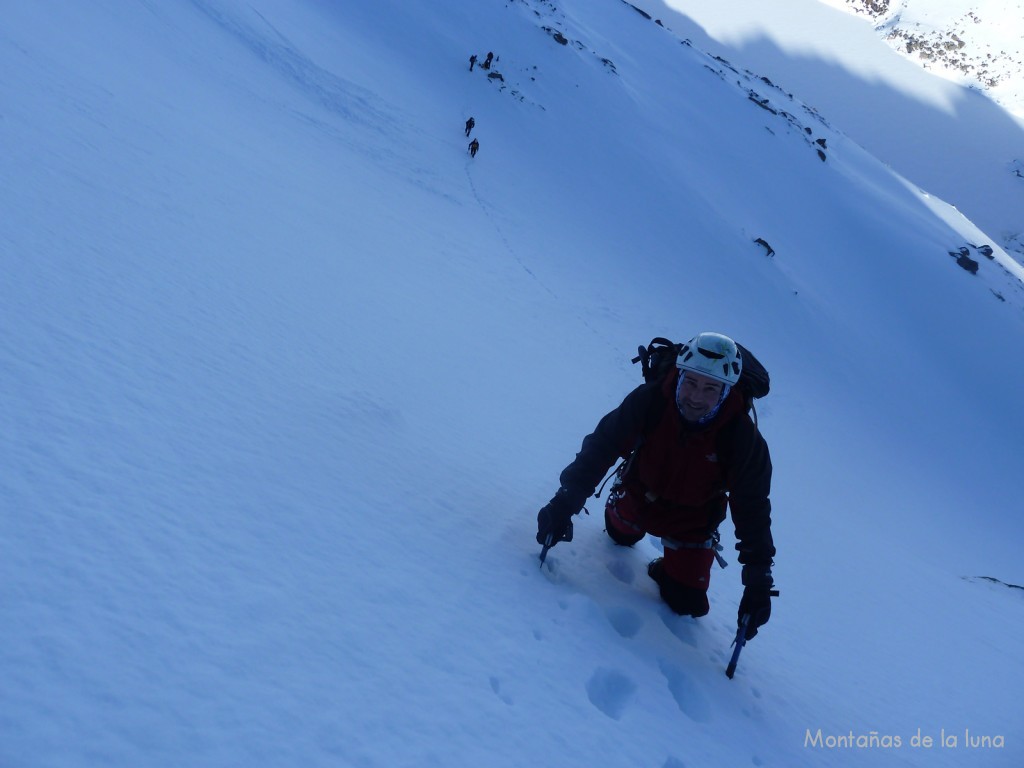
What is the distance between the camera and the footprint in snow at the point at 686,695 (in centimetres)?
292

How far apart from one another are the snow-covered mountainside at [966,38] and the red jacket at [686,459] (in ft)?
241

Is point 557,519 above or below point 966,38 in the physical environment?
below

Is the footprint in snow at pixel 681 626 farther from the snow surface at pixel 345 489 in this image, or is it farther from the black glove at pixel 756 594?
the black glove at pixel 756 594

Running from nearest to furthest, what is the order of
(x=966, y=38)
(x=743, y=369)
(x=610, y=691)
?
(x=610, y=691), (x=743, y=369), (x=966, y=38)

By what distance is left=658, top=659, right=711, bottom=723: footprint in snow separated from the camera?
2920 millimetres

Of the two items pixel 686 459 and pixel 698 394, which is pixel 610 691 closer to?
pixel 686 459

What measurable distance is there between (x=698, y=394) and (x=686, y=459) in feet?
1.44

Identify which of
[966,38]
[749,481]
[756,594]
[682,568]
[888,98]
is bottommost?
[682,568]

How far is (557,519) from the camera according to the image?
3.30 m

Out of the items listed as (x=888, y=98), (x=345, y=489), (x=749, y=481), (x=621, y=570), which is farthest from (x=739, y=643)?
(x=888, y=98)

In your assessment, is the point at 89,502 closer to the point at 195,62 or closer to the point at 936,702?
the point at 936,702

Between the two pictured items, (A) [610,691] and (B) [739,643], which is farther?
(B) [739,643]

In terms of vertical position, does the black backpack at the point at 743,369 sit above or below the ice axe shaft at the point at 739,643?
above

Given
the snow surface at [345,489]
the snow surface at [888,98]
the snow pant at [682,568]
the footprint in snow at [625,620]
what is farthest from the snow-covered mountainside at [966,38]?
the footprint in snow at [625,620]
